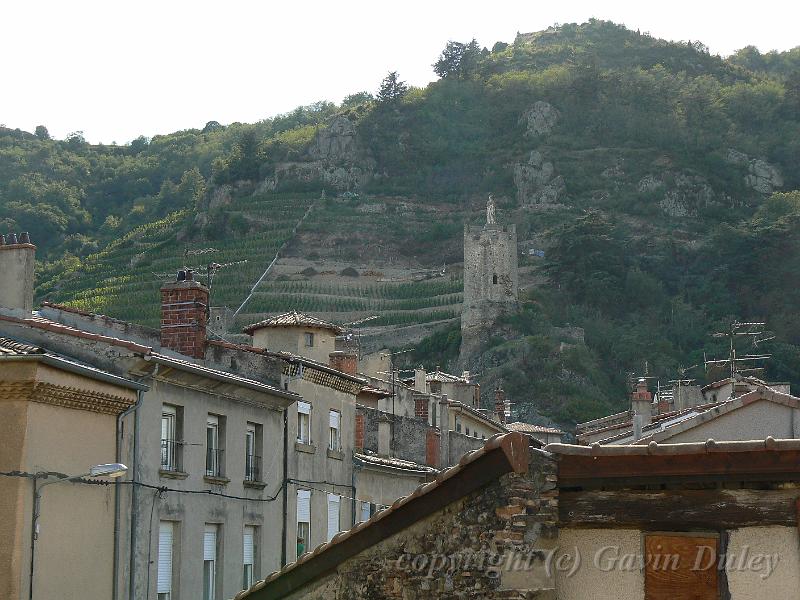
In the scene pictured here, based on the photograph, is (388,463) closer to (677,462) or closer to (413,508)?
(413,508)

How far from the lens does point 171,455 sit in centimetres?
2200

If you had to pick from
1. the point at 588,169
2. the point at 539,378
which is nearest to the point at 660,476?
the point at 539,378

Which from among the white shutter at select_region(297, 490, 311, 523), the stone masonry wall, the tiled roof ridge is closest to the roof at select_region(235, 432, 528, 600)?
the stone masonry wall

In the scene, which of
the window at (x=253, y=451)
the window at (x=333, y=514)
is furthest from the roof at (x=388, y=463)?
the window at (x=253, y=451)

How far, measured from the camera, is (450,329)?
133 m

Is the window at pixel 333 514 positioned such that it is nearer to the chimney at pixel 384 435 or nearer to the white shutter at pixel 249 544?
the white shutter at pixel 249 544

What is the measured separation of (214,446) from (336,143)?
166081 mm

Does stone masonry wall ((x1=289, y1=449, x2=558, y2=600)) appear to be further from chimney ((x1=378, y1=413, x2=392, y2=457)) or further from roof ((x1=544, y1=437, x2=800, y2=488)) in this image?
chimney ((x1=378, y1=413, x2=392, y2=457))

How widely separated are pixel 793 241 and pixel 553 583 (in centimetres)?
13650

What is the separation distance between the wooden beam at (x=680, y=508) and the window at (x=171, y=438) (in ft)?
37.1

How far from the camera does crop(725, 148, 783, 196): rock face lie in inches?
7219

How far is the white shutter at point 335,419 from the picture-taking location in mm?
28875

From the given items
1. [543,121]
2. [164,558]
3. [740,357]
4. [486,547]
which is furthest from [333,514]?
[543,121]

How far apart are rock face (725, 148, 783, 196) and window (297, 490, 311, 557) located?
6343 inches
